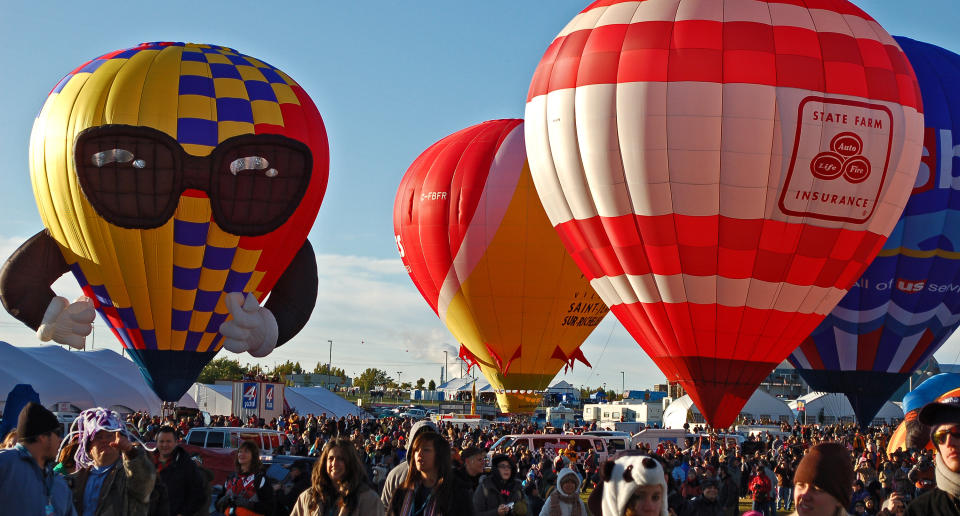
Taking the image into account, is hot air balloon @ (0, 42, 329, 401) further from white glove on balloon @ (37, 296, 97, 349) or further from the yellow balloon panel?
the yellow balloon panel

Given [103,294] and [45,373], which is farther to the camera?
[45,373]

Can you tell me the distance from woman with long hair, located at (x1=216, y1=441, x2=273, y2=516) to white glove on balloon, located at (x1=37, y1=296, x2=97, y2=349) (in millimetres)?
17027

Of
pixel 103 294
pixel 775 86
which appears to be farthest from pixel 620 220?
pixel 103 294

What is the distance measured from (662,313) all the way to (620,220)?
1520 millimetres

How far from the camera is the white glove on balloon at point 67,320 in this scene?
2220 centimetres

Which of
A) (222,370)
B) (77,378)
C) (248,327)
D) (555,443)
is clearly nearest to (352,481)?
(555,443)

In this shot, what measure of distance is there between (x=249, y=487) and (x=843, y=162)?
11956 mm

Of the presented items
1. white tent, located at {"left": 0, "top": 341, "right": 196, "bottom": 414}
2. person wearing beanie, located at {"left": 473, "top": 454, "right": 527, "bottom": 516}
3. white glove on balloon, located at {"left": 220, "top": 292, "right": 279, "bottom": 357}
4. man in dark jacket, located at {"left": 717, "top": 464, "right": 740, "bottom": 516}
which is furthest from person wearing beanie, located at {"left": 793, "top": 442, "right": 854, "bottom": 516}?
white tent, located at {"left": 0, "top": 341, "right": 196, "bottom": 414}

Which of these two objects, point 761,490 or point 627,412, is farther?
point 627,412

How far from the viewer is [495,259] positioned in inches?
1038

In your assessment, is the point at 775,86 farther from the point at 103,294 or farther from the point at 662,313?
the point at 103,294

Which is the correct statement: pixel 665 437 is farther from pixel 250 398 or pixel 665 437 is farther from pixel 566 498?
pixel 566 498

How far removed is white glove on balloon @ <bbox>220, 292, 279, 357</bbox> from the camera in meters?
22.0

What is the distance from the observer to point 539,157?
18047 mm
